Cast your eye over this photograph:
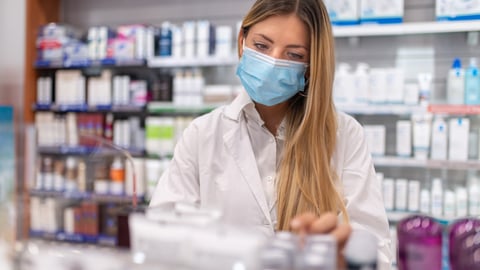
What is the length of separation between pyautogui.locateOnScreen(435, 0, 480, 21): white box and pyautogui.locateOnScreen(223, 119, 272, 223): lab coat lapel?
6.71ft

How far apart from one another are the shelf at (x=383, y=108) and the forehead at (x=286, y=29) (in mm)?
1697

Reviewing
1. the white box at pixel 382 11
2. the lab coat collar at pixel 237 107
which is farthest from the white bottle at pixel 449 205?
the lab coat collar at pixel 237 107

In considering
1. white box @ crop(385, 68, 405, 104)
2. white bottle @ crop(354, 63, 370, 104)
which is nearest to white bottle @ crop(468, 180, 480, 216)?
white box @ crop(385, 68, 405, 104)

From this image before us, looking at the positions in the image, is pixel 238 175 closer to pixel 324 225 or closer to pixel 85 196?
pixel 324 225

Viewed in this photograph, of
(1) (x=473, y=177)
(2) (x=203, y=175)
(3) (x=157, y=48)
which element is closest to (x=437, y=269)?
(2) (x=203, y=175)

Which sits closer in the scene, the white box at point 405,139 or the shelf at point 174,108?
the white box at point 405,139

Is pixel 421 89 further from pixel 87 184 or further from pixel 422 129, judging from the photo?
→ pixel 87 184

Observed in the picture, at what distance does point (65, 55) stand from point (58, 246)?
333 centimetres

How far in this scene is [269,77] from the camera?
55.5 inches

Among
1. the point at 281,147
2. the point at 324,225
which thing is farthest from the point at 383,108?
the point at 324,225

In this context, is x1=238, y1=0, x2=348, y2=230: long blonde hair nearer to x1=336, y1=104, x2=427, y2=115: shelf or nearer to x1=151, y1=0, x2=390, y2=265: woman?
x1=151, y1=0, x2=390, y2=265: woman

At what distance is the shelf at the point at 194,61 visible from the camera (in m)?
3.31

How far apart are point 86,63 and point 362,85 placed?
7.35 ft

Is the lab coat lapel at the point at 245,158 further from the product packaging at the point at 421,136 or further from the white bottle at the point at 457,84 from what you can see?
the white bottle at the point at 457,84
